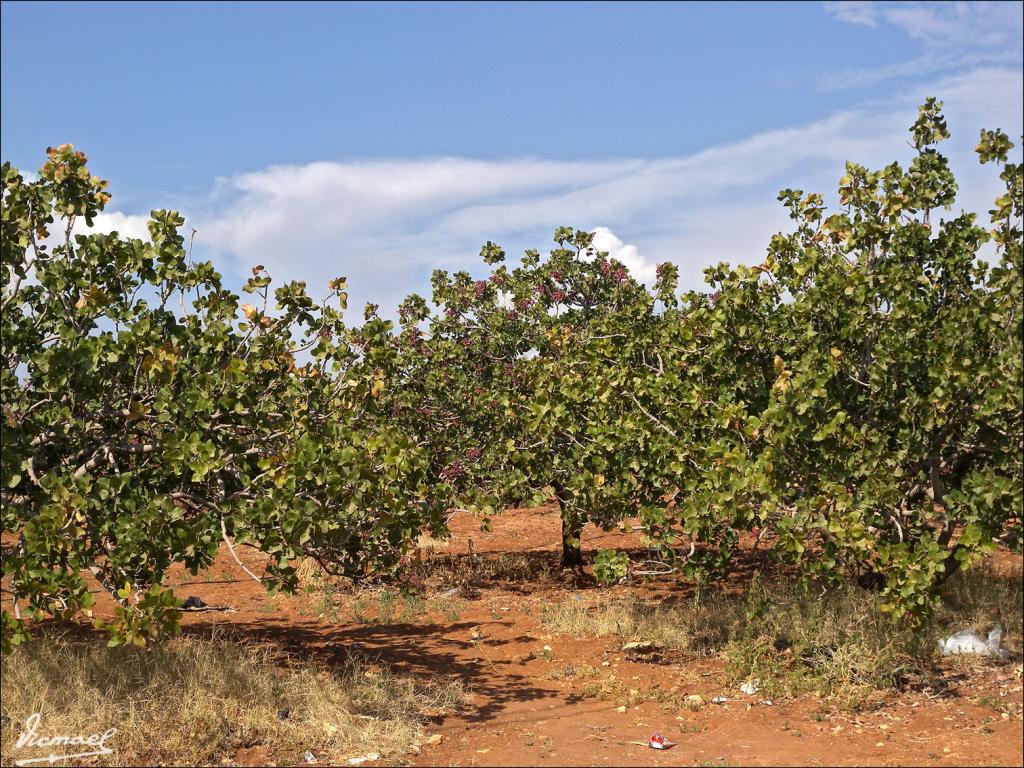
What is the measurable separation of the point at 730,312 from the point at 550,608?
6.33 m

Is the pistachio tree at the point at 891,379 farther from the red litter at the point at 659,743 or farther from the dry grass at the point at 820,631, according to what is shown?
the red litter at the point at 659,743

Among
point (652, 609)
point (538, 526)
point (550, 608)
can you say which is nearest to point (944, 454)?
point (652, 609)

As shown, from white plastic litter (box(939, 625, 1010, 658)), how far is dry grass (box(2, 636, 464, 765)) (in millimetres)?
5503

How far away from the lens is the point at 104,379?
876cm

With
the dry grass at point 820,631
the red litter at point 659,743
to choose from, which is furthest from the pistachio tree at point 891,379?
the red litter at point 659,743

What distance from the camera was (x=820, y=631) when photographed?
35.0 ft

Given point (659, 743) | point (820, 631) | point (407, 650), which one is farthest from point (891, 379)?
point (407, 650)

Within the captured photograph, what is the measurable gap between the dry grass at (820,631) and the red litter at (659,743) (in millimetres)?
1726

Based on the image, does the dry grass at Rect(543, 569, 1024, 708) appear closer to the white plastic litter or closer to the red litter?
the white plastic litter

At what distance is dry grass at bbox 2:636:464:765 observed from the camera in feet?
27.5

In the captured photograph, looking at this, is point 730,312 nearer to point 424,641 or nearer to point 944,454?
point 944,454

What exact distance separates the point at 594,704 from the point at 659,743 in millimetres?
1701

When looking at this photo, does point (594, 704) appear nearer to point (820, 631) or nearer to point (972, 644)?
point (820, 631)

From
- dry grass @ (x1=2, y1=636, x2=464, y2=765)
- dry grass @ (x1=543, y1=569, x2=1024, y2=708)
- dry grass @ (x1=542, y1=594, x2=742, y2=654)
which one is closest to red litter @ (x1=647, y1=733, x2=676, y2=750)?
dry grass @ (x1=543, y1=569, x2=1024, y2=708)
